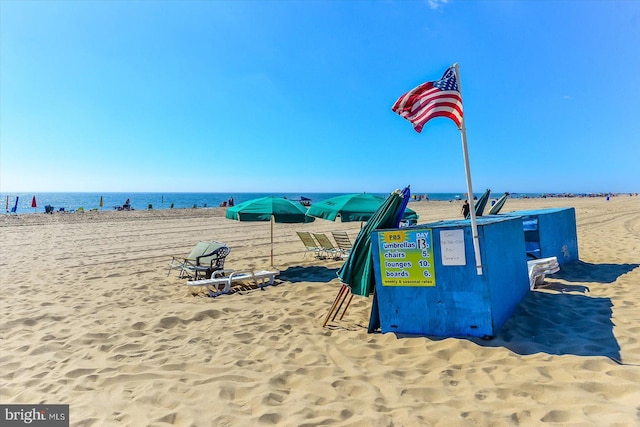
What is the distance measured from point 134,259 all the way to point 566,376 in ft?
33.9

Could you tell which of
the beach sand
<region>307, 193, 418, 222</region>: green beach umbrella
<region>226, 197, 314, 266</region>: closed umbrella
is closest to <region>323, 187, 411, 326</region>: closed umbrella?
the beach sand

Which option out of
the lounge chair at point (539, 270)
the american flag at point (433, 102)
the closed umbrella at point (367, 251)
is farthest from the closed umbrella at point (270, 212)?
the lounge chair at point (539, 270)

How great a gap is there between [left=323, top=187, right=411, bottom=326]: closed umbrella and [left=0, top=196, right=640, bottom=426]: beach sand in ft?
1.92

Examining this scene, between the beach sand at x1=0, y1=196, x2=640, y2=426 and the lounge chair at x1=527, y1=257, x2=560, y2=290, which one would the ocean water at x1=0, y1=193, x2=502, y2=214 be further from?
the beach sand at x1=0, y1=196, x2=640, y2=426

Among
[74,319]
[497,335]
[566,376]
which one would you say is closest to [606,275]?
[497,335]

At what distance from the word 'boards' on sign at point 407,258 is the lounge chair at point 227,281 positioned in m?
3.36

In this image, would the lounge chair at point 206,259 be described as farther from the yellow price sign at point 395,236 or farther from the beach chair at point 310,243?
the yellow price sign at point 395,236

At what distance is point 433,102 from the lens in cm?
390

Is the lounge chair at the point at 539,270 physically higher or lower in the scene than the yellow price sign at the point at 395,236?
lower

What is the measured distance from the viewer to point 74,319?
17.0 feet

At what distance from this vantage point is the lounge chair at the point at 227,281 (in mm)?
6641

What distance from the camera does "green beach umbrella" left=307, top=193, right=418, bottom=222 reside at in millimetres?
7289

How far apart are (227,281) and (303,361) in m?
3.36

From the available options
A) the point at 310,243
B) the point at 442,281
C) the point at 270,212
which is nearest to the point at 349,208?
the point at 270,212
